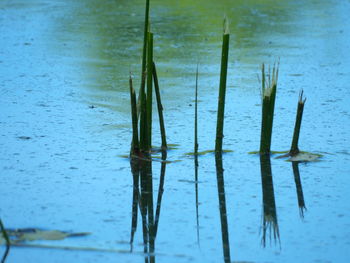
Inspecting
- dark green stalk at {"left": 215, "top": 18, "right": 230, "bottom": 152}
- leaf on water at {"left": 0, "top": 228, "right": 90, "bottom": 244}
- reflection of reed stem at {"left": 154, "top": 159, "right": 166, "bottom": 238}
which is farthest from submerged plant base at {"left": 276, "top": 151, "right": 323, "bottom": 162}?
leaf on water at {"left": 0, "top": 228, "right": 90, "bottom": 244}

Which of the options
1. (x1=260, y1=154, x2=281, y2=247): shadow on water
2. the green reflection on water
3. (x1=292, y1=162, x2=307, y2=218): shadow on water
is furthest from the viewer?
the green reflection on water

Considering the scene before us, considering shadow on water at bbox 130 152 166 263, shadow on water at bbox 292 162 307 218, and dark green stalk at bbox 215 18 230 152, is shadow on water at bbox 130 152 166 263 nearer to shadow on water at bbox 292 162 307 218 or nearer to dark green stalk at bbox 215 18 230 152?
dark green stalk at bbox 215 18 230 152

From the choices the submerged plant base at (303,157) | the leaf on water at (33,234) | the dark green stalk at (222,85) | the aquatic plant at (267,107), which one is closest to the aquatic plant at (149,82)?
the dark green stalk at (222,85)

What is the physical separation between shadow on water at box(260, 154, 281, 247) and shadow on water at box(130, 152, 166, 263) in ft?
1.09

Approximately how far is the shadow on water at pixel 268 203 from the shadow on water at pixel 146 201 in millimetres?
332

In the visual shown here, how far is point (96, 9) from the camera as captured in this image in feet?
23.3

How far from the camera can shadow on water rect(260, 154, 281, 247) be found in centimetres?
225

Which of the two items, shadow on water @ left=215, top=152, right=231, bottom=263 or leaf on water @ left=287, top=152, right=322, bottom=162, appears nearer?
shadow on water @ left=215, top=152, right=231, bottom=263

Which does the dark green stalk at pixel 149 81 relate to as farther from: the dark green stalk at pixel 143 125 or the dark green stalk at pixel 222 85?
the dark green stalk at pixel 222 85

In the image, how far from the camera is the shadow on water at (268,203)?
2248 millimetres

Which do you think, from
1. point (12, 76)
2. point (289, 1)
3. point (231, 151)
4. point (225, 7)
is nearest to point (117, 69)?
point (12, 76)

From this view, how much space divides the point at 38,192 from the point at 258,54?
2.77 meters

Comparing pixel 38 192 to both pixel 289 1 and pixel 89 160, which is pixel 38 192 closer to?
pixel 89 160

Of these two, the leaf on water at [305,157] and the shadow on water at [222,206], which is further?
the leaf on water at [305,157]
